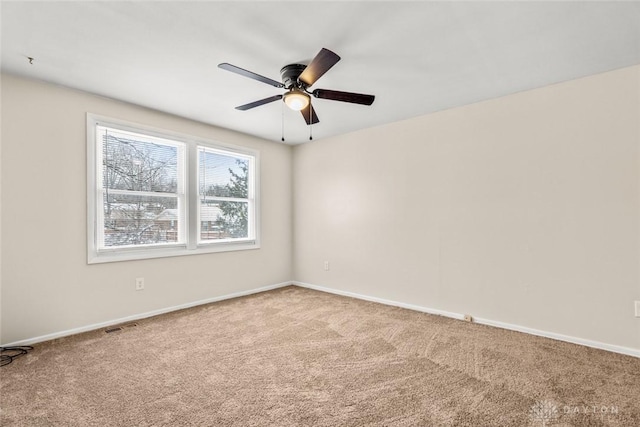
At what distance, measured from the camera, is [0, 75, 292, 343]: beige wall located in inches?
105

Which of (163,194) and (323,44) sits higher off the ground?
(323,44)

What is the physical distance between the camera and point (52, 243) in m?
2.88

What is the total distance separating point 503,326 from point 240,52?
3.52 meters

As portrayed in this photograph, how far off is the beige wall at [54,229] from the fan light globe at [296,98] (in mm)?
2032

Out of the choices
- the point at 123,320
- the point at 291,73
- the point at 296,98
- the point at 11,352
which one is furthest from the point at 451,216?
the point at 11,352

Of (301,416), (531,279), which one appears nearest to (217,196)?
(301,416)

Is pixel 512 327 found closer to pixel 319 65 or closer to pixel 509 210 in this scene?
pixel 509 210

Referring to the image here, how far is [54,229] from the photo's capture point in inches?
114

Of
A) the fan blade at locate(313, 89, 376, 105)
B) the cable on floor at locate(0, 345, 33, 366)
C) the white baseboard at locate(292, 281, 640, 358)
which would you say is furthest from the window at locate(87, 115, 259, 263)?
the fan blade at locate(313, 89, 376, 105)

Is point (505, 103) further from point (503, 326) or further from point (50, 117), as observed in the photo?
point (50, 117)

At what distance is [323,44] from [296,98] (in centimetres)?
43

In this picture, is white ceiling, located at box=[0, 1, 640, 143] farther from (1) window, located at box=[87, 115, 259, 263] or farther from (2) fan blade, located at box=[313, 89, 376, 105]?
(1) window, located at box=[87, 115, 259, 263]

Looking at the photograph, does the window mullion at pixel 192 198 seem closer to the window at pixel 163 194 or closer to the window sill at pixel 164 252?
the window at pixel 163 194

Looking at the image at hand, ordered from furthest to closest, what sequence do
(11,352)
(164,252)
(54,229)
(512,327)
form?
1. (164,252)
2. (512,327)
3. (54,229)
4. (11,352)
